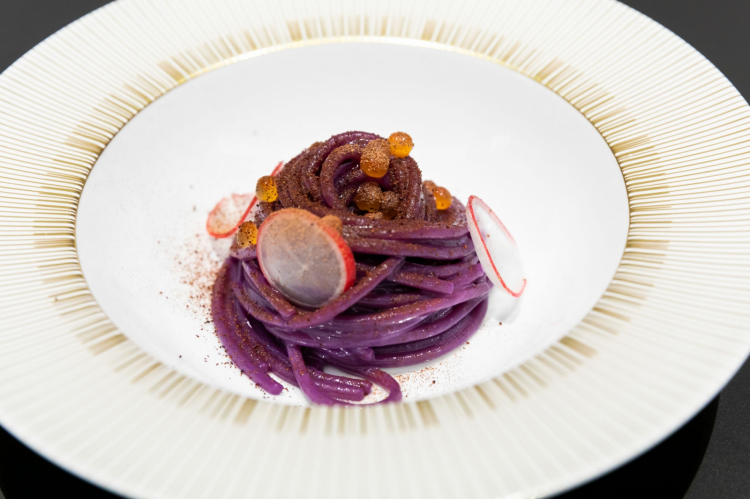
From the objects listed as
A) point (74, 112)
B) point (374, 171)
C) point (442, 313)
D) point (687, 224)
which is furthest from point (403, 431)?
point (74, 112)

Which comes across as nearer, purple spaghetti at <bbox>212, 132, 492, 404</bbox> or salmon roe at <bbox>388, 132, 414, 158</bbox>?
purple spaghetti at <bbox>212, 132, 492, 404</bbox>

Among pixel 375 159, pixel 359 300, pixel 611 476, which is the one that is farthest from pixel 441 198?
pixel 611 476

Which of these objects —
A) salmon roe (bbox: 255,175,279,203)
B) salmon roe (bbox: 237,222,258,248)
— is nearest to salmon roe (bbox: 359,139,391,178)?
salmon roe (bbox: 255,175,279,203)

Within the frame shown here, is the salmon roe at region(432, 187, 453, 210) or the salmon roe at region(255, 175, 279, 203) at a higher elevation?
the salmon roe at region(432, 187, 453, 210)

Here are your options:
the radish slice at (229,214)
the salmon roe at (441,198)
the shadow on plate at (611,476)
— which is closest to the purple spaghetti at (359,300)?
the salmon roe at (441,198)

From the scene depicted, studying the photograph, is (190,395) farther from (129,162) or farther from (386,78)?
(386,78)

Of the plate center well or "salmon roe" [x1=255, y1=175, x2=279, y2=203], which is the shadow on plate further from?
"salmon roe" [x1=255, y1=175, x2=279, y2=203]
